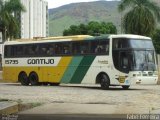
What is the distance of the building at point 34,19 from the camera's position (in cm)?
12212

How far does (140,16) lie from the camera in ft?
163

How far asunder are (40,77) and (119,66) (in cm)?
716

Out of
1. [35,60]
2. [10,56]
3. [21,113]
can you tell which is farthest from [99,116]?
[10,56]

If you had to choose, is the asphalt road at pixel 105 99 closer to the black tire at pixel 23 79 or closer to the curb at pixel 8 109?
the curb at pixel 8 109

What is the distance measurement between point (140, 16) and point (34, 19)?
81.4 meters

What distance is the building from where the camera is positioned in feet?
401

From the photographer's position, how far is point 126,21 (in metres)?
51.1

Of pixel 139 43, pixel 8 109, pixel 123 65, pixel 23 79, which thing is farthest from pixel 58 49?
pixel 8 109

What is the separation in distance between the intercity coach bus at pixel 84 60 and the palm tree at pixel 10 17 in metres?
31.7

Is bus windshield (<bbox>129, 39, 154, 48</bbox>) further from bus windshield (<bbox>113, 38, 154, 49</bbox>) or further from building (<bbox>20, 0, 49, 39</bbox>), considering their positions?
building (<bbox>20, 0, 49, 39</bbox>)

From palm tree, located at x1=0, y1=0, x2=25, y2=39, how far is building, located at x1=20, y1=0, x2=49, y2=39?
49852 millimetres

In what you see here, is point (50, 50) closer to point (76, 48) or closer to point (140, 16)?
point (76, 48)

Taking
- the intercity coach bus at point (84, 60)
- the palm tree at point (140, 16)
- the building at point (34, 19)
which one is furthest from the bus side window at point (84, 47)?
the building at point (34, 19)

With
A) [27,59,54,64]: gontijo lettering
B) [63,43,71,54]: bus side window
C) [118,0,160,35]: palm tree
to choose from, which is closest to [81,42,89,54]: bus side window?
[63,43,71,54]: bus side window
